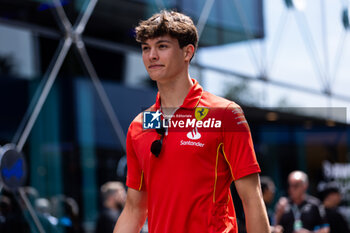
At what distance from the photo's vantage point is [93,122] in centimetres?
718

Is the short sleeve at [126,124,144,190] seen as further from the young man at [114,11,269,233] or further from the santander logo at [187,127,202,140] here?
the santander logo at [187,127,202,140]

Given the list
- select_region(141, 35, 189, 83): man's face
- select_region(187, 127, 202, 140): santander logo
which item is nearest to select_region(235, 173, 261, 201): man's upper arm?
select_region(187, 127, 202, 140): santander logo

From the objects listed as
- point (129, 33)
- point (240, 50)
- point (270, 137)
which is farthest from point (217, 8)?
point (270, 137)

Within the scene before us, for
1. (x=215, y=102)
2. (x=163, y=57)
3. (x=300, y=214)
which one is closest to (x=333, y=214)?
(x=300, y=214)

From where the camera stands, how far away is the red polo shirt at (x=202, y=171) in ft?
7.03

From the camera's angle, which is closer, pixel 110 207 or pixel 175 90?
pixel 175 90

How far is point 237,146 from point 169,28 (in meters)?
0.52

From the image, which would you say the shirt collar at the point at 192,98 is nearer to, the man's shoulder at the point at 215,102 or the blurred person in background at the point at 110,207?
the man's shoulder at the point at 215,102

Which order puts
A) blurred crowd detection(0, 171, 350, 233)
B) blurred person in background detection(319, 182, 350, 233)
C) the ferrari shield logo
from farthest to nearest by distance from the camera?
blurred person in background detection(319, 182, 350, 233)
blurred crowd detection(0, 171, 350, 233)
the ferrari shield logo

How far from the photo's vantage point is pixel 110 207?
251 inches

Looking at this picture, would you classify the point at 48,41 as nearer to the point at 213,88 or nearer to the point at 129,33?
the point at 129,33

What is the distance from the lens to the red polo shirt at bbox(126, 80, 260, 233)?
2.14 metres

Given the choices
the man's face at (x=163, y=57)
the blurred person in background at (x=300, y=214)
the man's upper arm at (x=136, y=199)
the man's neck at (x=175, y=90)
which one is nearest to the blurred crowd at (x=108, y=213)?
the blurred person in background at (x=300, y=214)

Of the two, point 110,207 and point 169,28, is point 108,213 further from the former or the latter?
point 169,28
